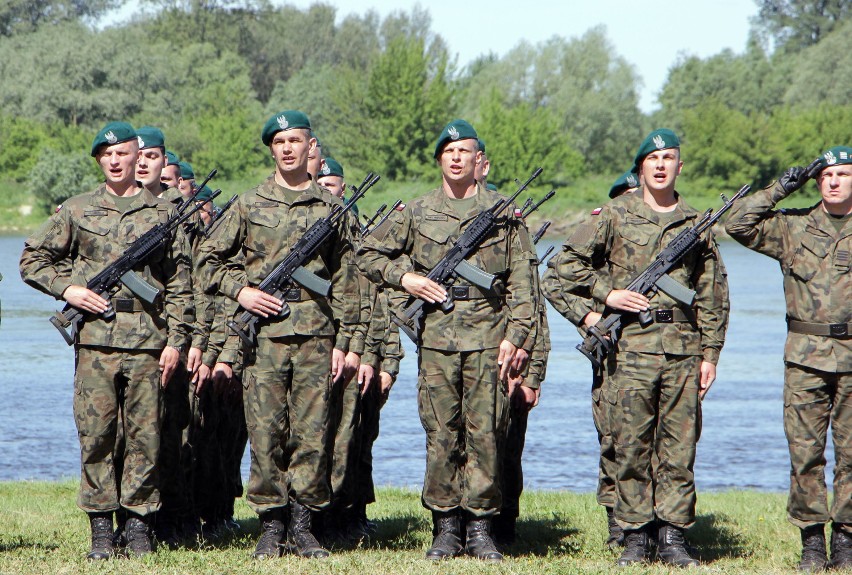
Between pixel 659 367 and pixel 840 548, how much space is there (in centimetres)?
144

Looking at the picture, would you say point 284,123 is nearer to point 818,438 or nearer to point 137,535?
point 137,535

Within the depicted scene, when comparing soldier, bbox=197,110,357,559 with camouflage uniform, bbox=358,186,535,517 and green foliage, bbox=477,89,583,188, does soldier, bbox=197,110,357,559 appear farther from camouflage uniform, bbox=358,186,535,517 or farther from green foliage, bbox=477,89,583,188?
green foliage, bbox=477,89,583,188

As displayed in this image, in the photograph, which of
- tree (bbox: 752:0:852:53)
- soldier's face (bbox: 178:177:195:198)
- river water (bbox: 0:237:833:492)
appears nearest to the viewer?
soldier's face (bbox: 178:177:195:198)

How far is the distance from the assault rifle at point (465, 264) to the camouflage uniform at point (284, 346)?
58 cm

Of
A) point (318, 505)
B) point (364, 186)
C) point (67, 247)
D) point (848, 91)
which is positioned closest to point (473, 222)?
point (364, 186)

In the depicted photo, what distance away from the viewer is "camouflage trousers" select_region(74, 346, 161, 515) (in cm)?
789

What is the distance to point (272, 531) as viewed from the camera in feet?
26.3

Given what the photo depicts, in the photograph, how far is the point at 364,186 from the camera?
8328mm

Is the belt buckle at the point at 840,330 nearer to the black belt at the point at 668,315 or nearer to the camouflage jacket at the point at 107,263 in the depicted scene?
the black belt at the point at 668,315

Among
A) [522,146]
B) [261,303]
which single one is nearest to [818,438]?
[261,303]

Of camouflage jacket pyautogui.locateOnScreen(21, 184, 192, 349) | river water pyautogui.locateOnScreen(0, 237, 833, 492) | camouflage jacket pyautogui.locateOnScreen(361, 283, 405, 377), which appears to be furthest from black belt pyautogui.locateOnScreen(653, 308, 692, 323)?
river water pyautogui.locateOnScreen(0, 237, 833, 492)

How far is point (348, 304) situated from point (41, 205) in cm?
5435

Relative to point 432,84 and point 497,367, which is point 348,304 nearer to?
point 497,367

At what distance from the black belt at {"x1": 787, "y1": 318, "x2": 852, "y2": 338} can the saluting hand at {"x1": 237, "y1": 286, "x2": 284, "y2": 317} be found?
2992 millimetres
